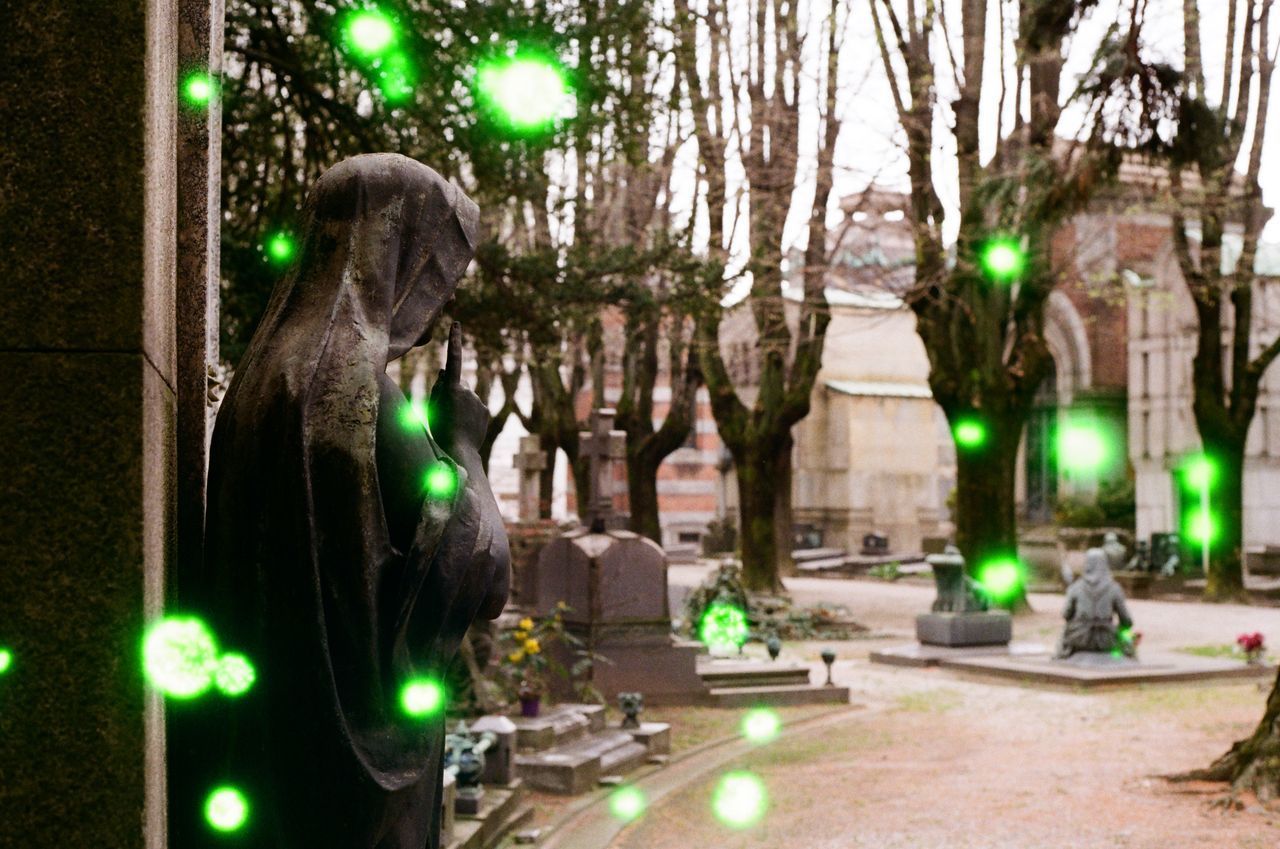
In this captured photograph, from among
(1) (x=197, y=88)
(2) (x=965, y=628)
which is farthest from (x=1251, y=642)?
(1) (x=197, y=88)

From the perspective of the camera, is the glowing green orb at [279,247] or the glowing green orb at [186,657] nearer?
the glowing green orb at [186,657]

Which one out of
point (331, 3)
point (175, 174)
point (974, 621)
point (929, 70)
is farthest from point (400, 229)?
Result: point (929, 70)

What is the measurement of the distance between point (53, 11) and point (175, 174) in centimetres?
42

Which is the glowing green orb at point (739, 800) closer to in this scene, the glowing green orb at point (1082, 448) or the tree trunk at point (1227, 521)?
the tree trunk at point (1227, 521)

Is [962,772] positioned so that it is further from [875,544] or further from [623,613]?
[875,544]

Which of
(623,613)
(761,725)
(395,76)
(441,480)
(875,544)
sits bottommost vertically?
(761,725)

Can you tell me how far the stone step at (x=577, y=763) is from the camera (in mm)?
9289

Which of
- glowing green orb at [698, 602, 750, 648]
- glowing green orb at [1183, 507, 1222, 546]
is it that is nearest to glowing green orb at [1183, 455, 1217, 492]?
Result: glowing green orb at [1183, 507, 1222, 546]

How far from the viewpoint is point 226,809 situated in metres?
2.21

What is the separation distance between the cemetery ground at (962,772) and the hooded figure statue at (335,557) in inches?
236

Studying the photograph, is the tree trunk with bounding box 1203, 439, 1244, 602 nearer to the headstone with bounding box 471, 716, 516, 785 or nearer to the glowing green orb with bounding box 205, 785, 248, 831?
the headstone with bounding box 471, 716, 516, 785

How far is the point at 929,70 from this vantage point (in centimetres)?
2095

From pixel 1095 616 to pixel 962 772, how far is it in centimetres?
634

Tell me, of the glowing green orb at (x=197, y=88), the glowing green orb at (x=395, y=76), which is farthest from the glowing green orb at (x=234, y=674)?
the glowing green orb at (x=395, y=76)
